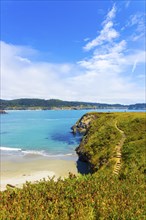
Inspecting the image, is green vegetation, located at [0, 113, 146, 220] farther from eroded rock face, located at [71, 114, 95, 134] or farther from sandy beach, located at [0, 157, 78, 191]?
eroded rock face, located at [71, 114, 95, 134]

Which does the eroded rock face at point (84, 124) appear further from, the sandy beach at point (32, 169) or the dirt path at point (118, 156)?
the dirt path at point (118, 156)

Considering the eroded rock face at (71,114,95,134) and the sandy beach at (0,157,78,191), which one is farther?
the eroded rock face at (71,114,95,134)

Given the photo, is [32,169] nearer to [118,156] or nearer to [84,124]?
[118,156]

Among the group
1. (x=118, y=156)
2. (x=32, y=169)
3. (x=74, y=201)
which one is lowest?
(x=32, y=169)

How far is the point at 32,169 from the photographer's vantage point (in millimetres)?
45750

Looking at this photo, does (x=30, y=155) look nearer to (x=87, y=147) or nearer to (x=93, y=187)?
(x=87, y=147)

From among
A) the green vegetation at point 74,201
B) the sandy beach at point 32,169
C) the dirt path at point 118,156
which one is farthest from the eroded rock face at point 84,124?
the green vegetation at point 74,201

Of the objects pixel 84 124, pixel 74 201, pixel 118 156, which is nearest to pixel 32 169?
pixel 118 156

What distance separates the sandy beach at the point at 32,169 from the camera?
39094 mm

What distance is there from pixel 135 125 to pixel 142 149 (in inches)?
737

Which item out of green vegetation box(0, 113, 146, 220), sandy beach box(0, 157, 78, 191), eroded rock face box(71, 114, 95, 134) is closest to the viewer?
green vegetation box(0, 113, 146, 220)

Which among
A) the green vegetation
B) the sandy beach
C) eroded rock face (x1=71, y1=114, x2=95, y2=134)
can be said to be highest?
the green vegetation

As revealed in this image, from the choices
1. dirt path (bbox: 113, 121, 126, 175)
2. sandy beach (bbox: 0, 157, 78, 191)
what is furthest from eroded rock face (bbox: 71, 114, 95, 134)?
dirt path (bbox: 113, 121, 126, 175)

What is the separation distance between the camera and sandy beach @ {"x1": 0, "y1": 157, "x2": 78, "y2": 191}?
3909 cm
